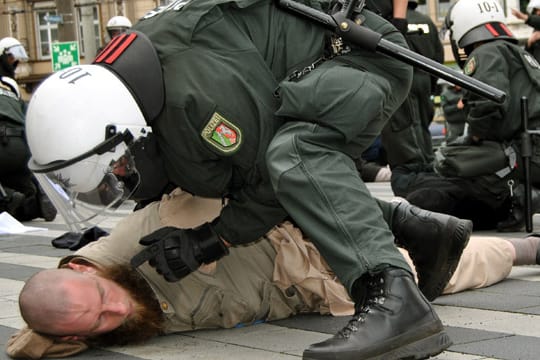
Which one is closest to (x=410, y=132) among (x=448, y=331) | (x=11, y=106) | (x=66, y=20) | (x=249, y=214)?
(x=11, y=106)

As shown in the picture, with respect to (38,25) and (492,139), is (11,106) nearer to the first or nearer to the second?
(492,139)

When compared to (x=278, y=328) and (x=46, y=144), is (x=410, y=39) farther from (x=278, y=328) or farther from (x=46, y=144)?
(x=46, y=144)

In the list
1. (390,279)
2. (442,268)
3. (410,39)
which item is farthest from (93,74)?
(410,39)

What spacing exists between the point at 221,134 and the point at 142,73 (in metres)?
0.32

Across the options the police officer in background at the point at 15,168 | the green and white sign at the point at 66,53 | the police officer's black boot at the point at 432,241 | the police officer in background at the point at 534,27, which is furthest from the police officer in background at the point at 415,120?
the green and white sign at the point at 66,53

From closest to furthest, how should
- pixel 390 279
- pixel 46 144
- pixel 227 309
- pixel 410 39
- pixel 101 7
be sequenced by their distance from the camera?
pixel 390 279
pixel 46 144
pixel 227 309
pixel 410 39
pixel 101 7

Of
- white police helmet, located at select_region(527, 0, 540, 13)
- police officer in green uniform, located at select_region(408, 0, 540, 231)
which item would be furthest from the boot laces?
white police helmet, located at select_region(527, 0, 540, 13)

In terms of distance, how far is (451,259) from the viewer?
12.5 ft

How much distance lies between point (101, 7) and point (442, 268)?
3890cm

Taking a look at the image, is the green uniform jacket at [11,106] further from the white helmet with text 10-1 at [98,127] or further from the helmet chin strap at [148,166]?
the white helmet with text 10-1 at [98,127]

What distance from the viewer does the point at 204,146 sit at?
3.32 metres

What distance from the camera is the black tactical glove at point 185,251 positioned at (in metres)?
3.45

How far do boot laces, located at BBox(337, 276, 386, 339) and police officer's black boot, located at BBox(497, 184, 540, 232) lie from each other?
3.53 metres

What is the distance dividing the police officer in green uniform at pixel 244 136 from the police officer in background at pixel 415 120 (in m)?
4.11
